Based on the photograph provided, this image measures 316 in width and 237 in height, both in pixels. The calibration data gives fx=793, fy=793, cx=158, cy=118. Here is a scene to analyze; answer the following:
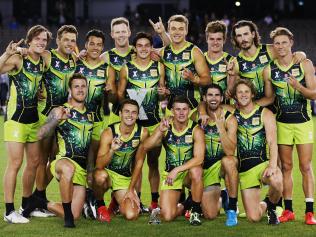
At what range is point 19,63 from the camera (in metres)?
7.19

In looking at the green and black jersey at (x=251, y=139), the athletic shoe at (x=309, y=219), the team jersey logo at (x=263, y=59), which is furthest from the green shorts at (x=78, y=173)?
the athletic shoe at (x=309, y=219)

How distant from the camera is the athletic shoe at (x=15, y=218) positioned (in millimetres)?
7121

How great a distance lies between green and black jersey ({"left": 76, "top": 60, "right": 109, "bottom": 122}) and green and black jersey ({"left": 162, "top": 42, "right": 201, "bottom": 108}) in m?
0.61

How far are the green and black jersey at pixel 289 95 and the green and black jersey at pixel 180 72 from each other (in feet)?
2.66

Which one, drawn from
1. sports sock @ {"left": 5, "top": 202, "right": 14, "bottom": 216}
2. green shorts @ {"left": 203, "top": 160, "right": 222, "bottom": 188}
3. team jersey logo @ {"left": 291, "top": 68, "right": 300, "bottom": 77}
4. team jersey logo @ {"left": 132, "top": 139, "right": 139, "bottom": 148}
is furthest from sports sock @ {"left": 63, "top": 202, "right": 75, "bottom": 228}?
team jersey logo @ {"left": 291, "top": 68, "right": 300, "bottom": 77}

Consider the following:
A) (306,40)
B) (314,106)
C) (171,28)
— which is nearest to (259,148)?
(171,28)

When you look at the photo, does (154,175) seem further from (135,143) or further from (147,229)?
(147,229)

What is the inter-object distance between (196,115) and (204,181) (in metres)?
0.65

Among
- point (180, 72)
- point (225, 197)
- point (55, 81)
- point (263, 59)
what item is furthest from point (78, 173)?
point (263, 59)

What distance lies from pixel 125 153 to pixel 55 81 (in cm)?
95

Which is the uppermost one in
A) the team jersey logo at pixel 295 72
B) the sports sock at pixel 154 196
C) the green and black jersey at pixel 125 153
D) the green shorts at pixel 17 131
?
the team jersey logo at pixel 295 72

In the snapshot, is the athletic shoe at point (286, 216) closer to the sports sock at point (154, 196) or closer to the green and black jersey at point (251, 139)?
the green and black jersey at point (251, 139)

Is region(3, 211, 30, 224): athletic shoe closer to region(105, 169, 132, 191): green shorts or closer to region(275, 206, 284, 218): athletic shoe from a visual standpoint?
region(105, 169, 132, 191): green shorts

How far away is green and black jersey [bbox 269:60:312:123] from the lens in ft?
23.8
